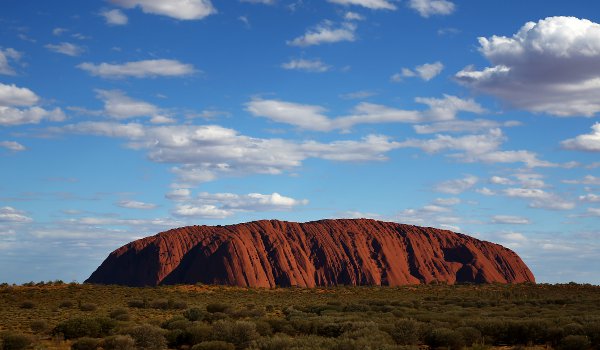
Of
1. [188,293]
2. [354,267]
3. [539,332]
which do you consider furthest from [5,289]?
[354,267]

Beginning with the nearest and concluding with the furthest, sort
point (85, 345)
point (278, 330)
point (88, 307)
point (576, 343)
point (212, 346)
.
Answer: point (212, 346)
point (85, 345)
point (576, 343)
point (278, 330)
point (88, 307)

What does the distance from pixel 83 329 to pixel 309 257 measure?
3647 inches

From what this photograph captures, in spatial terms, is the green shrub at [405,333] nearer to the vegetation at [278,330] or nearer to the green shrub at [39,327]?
the vegetation at [278,330]

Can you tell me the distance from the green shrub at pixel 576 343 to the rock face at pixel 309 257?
263 feet

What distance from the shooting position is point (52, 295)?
49.4 meters

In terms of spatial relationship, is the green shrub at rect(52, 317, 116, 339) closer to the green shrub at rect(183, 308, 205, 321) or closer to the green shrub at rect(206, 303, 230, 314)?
the green shrub at rect(183, 308, 205, 321)

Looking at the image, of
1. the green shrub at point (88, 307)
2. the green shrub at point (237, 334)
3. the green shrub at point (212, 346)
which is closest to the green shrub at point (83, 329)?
the green shrub at point (237, 334)

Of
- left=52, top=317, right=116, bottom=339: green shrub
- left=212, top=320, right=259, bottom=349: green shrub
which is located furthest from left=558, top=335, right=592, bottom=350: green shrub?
left=52, top=317, right=116, bottom=339: green shrub

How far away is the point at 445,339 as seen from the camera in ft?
78.2

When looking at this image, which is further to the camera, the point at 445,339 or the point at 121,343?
the point at 445,339

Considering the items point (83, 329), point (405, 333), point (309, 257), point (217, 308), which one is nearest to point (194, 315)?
point (217, 308)

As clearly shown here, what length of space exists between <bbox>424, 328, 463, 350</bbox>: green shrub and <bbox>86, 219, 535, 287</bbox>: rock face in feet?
255

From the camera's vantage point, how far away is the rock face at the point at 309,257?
347 feet

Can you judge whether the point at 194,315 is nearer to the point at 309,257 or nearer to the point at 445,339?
the point at 445,339
